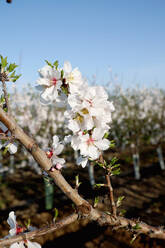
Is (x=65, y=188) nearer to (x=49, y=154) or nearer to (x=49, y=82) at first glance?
(x=49, y=154)

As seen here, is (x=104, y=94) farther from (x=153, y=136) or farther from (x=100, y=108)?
(x=153, y=136)

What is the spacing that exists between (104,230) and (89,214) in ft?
12.4

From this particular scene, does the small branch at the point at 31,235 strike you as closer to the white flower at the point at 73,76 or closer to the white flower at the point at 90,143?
the white flower at the point at 90,143

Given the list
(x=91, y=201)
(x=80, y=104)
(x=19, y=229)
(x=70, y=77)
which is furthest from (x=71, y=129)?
(x=91, y=201)

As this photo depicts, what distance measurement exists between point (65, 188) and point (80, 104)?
435 mm

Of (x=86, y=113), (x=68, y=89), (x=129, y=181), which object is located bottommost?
(x=129, y=181)

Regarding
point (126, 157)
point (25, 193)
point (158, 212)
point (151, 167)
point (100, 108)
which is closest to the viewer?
point (100, 108)

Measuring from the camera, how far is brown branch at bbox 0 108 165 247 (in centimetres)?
101

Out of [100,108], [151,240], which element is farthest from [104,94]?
[151,240]

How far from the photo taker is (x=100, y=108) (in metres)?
1.09

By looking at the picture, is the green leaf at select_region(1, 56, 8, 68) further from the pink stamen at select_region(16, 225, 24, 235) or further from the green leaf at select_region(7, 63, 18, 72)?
the pink stamen at select_region(16, 225, 24, 235)

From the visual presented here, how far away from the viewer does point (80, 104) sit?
1079 millimetres

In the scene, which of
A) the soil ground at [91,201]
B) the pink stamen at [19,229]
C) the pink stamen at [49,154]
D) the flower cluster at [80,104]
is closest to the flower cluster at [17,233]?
the pink stamen at [19,229]

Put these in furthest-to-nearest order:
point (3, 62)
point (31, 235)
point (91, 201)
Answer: point (91, 201), point (3, 62), point (31, 235)
